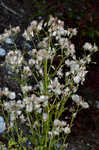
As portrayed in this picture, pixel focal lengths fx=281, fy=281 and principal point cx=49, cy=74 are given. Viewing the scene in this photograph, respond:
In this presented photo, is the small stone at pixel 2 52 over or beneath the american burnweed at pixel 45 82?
over

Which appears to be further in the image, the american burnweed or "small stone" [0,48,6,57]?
Answer: "small stone" [0,48,6,57]

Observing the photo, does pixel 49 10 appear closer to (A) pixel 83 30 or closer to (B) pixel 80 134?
(A) pixel 83 30

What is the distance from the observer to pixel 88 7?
497 centimetres

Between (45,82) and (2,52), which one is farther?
(2,52)

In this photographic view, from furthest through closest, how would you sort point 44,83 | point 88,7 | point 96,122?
point 88,7 → point 96,122 → point 44,83

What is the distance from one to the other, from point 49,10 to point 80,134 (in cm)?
230

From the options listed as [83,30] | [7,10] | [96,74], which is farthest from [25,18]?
[96,74]

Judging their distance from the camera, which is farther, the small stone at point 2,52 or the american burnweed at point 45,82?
the small stone at point 2,52

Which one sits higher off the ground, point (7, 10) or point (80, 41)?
point (7, 10)

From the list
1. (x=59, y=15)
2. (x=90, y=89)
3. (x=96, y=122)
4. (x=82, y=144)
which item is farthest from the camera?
(x=59, y=15)

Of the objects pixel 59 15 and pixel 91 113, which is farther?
pixel 59 15

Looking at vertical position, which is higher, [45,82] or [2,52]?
[2,52]

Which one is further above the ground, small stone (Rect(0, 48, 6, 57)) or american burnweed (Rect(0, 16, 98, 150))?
small stone (Rect(0, 48, 6, 57))

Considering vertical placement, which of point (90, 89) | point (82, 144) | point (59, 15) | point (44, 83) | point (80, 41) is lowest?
point (82, 144)
